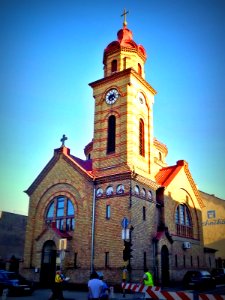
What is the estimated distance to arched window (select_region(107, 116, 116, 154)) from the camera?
27744 mm

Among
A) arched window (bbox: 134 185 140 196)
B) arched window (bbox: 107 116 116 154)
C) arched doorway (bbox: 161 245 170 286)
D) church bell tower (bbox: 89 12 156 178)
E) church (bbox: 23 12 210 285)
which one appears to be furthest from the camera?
arched window (bbox: 107 116 116 154)

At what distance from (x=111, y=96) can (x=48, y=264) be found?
1576cm

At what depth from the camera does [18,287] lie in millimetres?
20031

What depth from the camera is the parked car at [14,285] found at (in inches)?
786

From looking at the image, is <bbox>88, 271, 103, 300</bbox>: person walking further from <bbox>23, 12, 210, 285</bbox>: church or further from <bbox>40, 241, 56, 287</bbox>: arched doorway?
<bbox>40, 241, 56, 287</bbox>: arched doorway

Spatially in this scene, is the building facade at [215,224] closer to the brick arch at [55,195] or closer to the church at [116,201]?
the church at [116,201]

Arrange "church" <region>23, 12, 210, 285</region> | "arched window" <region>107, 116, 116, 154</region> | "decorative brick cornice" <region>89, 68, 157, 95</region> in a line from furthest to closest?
A: "decorative brick cornice" <region>89, 68, 157, 95</region>
"arched window" <region>107, 116, 116, 154</region>
"church" <region>23, 12, 210, 285</region>

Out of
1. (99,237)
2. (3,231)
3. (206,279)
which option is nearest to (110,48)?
(99,237)

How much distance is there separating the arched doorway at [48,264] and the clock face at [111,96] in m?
13.5

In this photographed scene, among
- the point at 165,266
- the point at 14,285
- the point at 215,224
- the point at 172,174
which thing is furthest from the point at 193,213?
the point at 14,285

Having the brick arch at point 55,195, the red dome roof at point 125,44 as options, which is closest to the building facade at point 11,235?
the brick arch at point 55,195

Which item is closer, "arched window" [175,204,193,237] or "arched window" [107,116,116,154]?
"arched window" [107,116,116,154]

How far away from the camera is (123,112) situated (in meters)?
27.7

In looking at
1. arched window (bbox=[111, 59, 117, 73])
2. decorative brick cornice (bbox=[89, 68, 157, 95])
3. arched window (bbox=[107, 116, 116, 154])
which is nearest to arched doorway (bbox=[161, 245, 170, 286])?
arched window (bbox=[107, 116, 116, 154])
